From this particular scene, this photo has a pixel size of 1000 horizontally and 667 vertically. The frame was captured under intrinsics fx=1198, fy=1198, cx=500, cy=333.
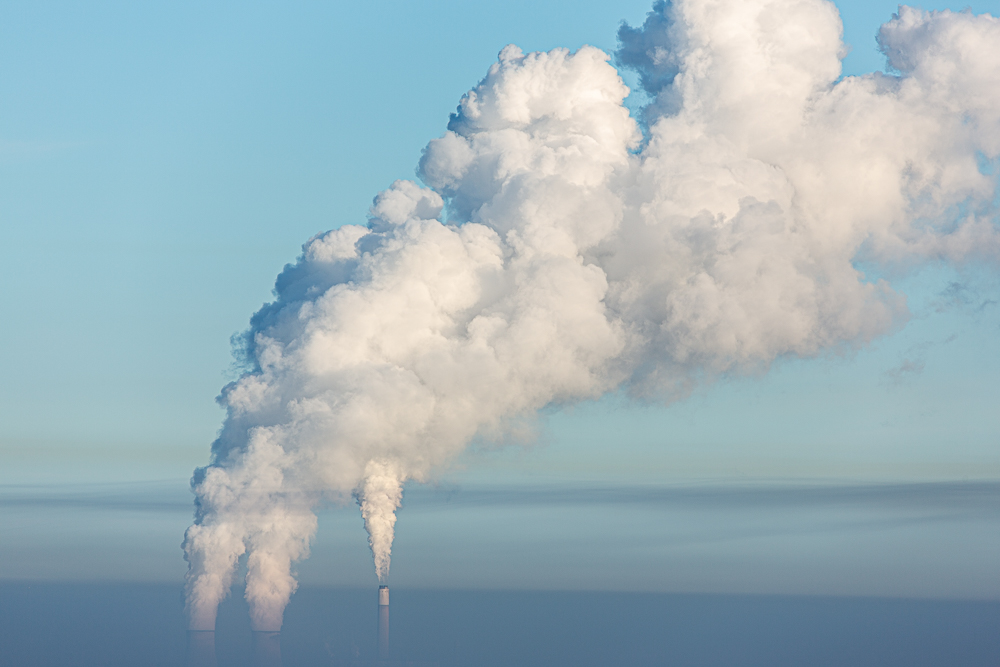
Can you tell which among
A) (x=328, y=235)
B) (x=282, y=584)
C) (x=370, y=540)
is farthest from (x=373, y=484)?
(x=328, y=235)

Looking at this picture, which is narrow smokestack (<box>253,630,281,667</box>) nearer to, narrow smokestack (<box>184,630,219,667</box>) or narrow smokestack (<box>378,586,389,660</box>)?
narrow smokestack (<box>184,630,219,667</box>)

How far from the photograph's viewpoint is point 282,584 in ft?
298

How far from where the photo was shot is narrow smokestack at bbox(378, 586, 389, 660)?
9522cm

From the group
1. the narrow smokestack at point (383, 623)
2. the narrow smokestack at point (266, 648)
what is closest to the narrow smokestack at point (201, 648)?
the narrow smokestack at point (266, 648)

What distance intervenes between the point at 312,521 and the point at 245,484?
602cm

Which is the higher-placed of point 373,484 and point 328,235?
point 328,235

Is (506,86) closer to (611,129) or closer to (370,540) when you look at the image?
(611,129)

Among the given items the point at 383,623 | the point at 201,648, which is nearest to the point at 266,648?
the point at 201,648

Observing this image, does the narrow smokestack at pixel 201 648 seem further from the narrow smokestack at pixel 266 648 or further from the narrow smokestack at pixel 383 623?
the narrow smokestack at pixel 383 623

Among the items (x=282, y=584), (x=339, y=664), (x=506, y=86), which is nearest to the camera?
(x=506, y=86)

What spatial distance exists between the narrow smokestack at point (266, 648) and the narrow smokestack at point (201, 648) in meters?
3.49

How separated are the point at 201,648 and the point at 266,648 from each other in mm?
5131

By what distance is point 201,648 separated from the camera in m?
94.3

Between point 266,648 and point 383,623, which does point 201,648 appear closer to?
point 266,648
